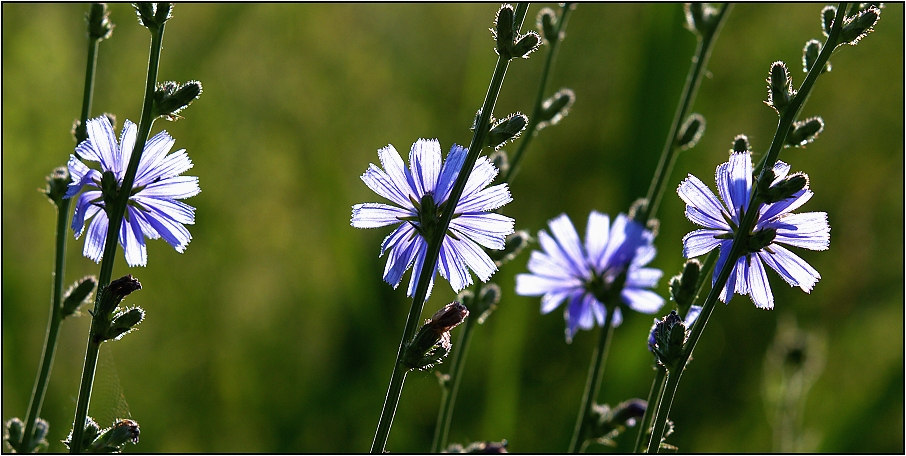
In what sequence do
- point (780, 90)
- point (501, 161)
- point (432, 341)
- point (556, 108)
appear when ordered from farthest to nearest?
1. point (556, 108)
2. point (501, 161)
3. point (780, 90)
4. point (432, 341)

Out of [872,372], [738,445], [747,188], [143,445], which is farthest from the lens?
[872,372]

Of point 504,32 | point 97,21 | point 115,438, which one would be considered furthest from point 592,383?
point 97,21

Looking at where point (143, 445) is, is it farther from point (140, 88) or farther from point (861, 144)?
point (861, 144)

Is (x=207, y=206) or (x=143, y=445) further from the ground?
(x=207, y=206)

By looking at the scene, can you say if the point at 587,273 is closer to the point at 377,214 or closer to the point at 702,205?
the point at 702,205

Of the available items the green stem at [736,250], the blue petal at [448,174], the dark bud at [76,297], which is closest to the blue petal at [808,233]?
the green stem at [736,250]

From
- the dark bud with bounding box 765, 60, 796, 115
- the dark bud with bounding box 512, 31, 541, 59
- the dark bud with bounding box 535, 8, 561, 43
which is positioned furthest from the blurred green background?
the dark bud with bounding box 512, 31, 541, 59

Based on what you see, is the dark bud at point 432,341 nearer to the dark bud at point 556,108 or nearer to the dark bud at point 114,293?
the dark bud at point 114,293

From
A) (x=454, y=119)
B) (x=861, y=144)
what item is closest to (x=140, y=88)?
(x=454, y=119)
